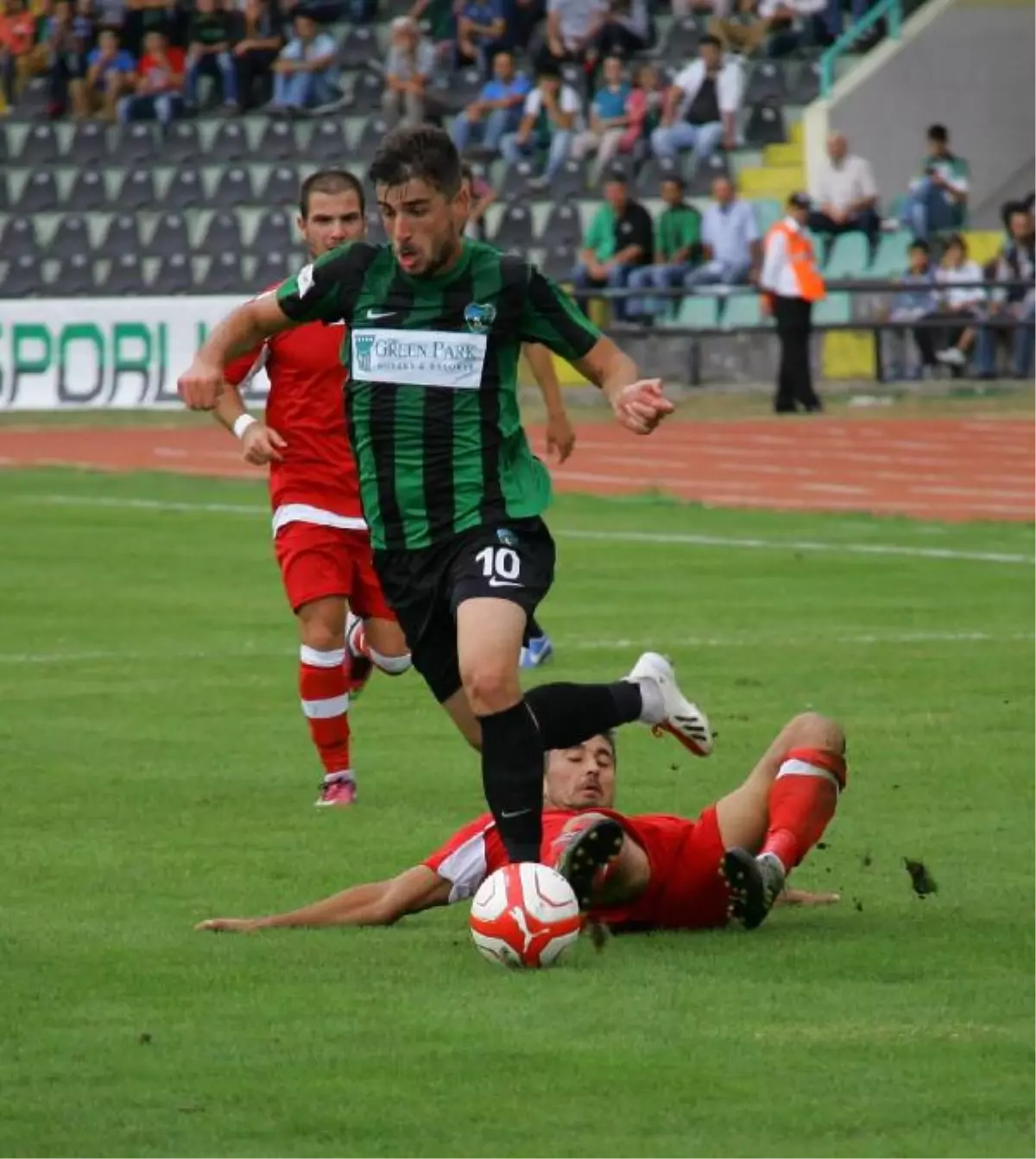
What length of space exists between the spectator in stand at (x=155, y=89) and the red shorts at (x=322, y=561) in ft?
94.8

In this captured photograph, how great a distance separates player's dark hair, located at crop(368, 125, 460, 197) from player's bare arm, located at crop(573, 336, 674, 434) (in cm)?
60

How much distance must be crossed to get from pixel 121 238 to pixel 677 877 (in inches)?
1197

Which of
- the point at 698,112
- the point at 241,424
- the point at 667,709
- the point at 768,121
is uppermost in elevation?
the point at 698,112

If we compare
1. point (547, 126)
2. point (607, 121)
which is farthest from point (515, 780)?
point (547, 126)

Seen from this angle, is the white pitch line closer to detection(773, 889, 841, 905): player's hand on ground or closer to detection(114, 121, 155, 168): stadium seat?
detection(773, 889, 841, 905): player's hand on ground

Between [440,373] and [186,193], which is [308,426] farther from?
→ [186,193]

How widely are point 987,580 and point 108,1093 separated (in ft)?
36.9

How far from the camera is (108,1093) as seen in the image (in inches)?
227

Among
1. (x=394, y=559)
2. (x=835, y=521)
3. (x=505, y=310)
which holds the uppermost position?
(x=505, y=310)

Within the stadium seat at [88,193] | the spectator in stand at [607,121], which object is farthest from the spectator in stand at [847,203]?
the stadium seat at [88,193]

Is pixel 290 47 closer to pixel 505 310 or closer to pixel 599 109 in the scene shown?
pixel 599 109

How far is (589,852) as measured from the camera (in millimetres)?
7121

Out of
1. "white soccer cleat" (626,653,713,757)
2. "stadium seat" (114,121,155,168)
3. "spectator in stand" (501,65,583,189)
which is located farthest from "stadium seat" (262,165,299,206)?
"white soccer cleat" (626,653,713,757)

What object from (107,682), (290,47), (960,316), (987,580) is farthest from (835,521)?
(290,47)
